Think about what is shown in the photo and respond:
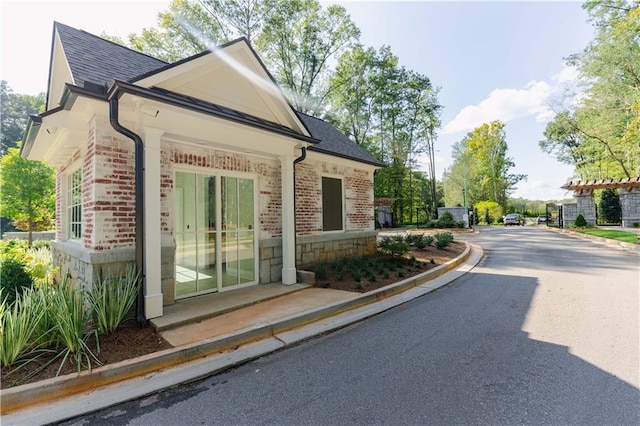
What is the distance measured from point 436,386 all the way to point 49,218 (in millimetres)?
21482

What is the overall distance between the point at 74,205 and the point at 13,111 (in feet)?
122

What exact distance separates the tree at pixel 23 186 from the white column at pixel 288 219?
13821 millimetres

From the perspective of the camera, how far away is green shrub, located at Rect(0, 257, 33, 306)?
525cm

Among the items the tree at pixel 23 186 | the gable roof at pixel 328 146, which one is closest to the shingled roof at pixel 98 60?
the gable roof at pixel 328 146

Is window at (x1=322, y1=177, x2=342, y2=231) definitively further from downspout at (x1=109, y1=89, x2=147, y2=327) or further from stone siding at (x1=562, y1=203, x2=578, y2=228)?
stone siding at (x1=562, y1=203, x2=578, y2=228)

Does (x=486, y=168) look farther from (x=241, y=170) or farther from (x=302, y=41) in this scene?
(x=241, y=170)

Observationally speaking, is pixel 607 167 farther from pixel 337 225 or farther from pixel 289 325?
pixel 289 325

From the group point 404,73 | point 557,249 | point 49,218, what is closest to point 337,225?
point 557,249

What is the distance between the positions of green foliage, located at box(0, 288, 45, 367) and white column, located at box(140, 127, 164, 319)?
43.8 inches

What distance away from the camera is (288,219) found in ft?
20.4

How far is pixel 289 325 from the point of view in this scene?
4109mm

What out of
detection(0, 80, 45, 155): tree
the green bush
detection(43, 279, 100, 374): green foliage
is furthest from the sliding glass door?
detection(0, 80, 45, 155): tree

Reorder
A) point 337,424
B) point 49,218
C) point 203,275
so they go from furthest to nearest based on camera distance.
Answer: point 49,218 → point 203,275 → point 337,424

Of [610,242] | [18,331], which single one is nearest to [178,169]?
[18,331]
